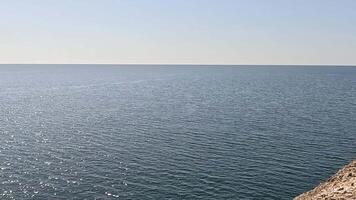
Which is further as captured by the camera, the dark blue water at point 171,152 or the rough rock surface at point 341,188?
the dark blue water at point 171,152

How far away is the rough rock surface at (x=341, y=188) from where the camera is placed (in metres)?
35.1

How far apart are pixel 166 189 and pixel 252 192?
43.1 ft

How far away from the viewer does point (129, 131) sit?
4031 inches

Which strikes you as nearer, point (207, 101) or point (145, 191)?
point (145, 191)

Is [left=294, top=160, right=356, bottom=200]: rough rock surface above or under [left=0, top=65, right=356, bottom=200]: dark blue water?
above

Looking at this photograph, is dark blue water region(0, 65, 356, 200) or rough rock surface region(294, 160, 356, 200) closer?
rough rock surface region(294, 160, 356, 200)

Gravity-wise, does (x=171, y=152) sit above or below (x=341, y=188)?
below

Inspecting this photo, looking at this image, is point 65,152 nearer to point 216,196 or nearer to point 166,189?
point 166,189

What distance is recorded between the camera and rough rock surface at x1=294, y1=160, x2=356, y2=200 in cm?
3512

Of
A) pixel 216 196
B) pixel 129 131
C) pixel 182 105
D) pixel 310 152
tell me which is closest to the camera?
pixel 216 196

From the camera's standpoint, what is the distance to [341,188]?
123 feet

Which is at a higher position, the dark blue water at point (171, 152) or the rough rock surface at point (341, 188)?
the rough rock surface at point (341, 188)

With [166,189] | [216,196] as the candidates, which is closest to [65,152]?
[166,189]

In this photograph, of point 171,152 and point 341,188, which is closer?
point 341,188
